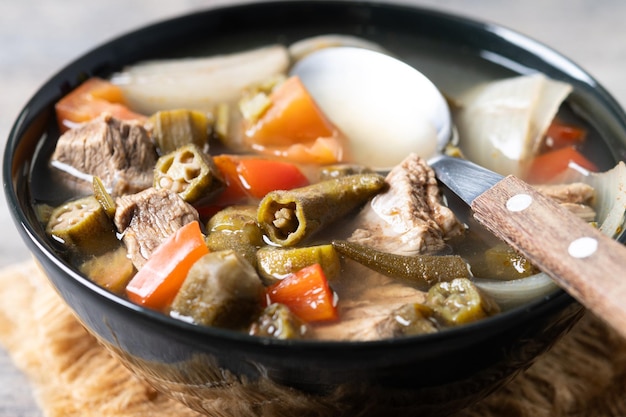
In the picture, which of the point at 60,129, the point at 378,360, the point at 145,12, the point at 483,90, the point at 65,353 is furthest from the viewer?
the point at 145,12

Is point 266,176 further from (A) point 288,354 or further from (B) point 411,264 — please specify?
(A) point 288,354

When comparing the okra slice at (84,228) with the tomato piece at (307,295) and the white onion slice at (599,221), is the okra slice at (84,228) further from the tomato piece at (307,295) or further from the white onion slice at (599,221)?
the white onion slice at (599,221)

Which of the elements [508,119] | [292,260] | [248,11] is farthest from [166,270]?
[248,11]

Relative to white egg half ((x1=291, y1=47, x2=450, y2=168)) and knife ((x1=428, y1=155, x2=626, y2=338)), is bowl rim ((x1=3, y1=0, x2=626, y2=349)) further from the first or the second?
white egg half ((x1=291, y1=47, x2=450, y2=168))

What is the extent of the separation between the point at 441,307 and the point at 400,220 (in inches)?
15.1

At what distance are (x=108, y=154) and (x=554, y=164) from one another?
4.82 ft

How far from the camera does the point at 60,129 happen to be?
2.61 m

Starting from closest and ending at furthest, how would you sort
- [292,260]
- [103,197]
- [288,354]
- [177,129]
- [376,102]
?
1. [288,354]
2. [292,260]
3. [103,197]
4. [177,129]
5. [376,102]

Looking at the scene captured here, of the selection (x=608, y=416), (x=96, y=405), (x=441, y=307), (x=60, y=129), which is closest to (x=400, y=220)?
(x=441, y=307)

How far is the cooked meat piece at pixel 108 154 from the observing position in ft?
7.73

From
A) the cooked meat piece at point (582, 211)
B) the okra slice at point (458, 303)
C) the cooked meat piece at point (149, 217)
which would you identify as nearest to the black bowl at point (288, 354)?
the okra slice at point (458, 303)

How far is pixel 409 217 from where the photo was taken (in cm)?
214

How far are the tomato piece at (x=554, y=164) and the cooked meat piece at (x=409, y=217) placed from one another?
0.45 meters

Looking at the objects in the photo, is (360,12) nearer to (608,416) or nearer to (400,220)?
(400,220)
